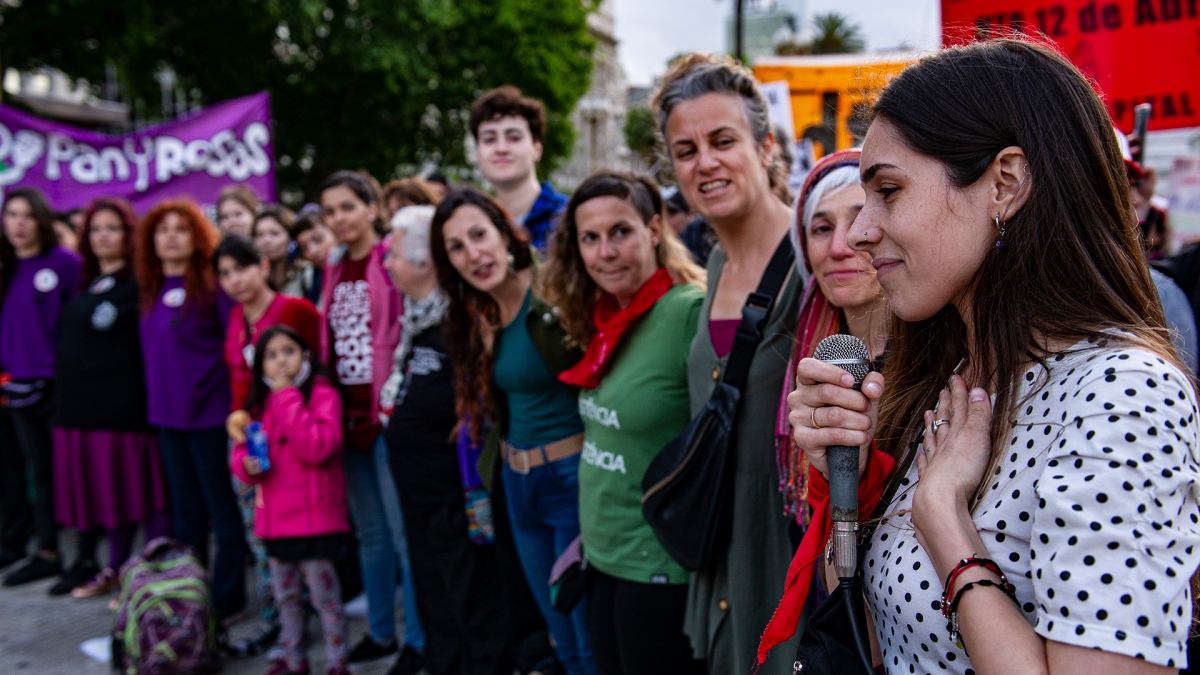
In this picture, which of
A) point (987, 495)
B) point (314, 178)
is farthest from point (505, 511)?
point (314, 178)

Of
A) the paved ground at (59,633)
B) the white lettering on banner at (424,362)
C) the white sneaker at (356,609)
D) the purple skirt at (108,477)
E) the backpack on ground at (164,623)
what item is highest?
the white lettering on banner at (424,362)

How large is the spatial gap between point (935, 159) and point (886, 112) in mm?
125

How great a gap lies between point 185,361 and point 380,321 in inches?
54.8

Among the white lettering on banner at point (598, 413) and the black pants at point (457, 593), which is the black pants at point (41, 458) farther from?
the white lettering on banner at point (598, 413)


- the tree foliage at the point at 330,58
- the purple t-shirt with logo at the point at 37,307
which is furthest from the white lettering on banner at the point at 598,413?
the tree foliage at the point at 330,58

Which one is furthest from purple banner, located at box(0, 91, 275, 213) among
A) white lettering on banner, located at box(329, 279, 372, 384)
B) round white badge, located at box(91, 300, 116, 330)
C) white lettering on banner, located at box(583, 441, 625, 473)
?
white lettering on banner, located at box(583, 441, 625, 473)

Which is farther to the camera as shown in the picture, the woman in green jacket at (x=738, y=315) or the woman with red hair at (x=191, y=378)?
the woman with red hair at (x=191, y=378)

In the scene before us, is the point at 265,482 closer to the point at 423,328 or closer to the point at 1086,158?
the point at 423,328

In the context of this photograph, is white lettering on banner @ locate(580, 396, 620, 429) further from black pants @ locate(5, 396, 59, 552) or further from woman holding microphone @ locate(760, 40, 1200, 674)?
black pants @ locate(5, 396, 59, 552)

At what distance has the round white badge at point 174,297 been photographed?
4.88m

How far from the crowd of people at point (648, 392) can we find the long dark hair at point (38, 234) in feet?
0.06

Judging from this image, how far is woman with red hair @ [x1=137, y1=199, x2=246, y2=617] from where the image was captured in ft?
15.7

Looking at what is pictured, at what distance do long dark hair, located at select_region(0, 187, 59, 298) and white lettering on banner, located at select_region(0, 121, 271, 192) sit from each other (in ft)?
2.75

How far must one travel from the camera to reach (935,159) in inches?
46.9
